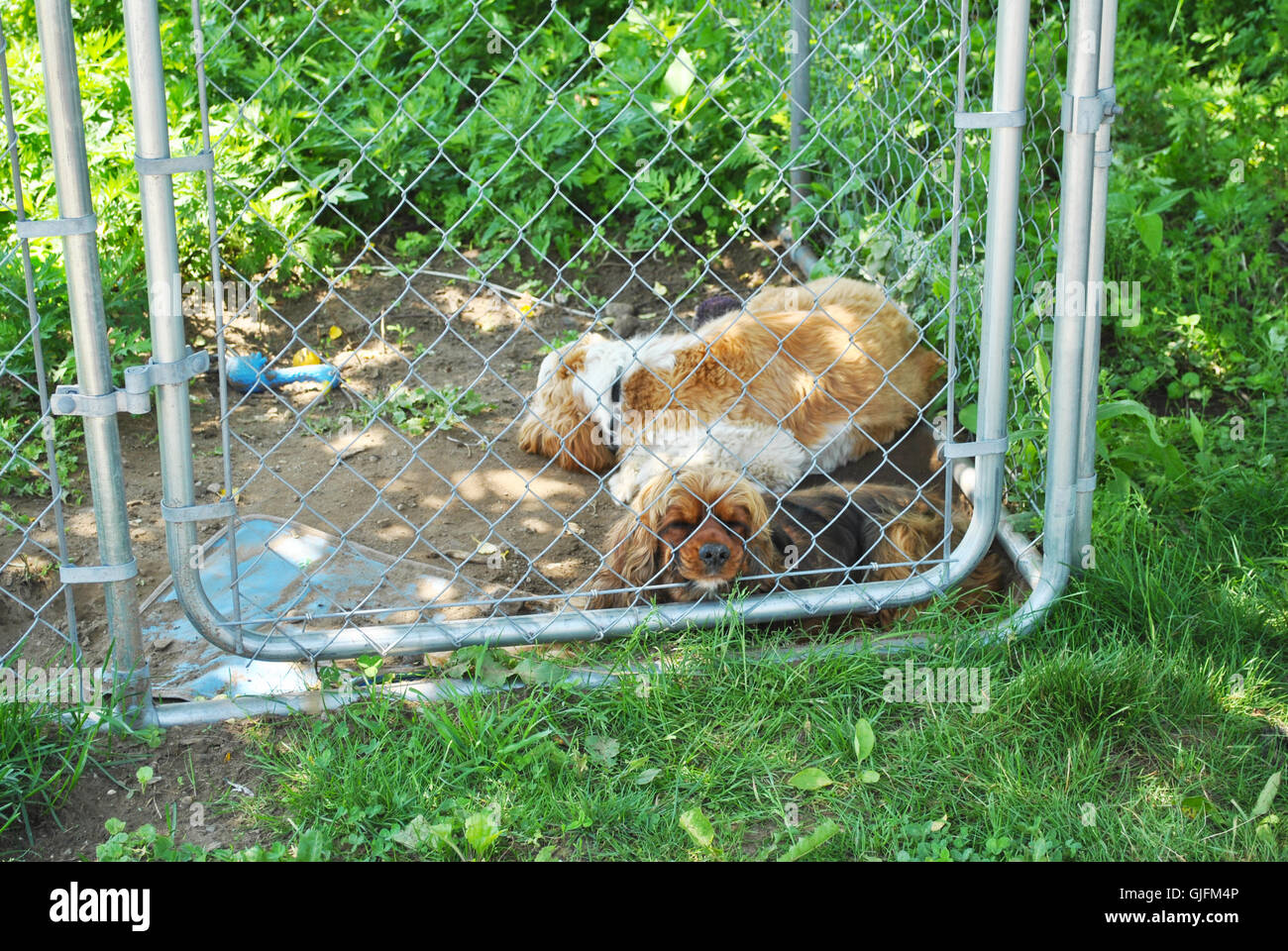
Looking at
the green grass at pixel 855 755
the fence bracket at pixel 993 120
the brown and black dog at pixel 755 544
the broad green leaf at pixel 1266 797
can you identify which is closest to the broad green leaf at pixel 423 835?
the green grass at pixel 855 755

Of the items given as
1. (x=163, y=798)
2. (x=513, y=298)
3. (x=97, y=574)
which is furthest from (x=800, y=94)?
(x=163, y=798)

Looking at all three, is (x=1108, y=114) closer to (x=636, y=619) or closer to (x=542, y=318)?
(x=636, y=619)

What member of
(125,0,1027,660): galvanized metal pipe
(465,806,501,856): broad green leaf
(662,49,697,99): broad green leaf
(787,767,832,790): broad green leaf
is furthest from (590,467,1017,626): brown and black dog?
(662,49,697,99): broad green leaf

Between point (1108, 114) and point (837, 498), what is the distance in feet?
4.33

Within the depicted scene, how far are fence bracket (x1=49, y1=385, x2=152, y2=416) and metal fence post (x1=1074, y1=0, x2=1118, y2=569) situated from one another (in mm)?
2129

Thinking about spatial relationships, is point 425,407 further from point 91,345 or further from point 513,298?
point 91,345

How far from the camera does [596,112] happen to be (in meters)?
5.84

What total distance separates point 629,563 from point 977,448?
1018 millimetres

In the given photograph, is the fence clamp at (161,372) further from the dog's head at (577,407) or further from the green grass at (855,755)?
the dog's head at (577,407)

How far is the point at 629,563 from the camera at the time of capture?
10.6 ft

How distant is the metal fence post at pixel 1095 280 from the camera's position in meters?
2.57

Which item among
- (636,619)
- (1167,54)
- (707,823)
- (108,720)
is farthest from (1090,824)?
(1167,54)

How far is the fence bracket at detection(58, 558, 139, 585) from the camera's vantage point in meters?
2.44

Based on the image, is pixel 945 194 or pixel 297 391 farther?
pixel 297 391
